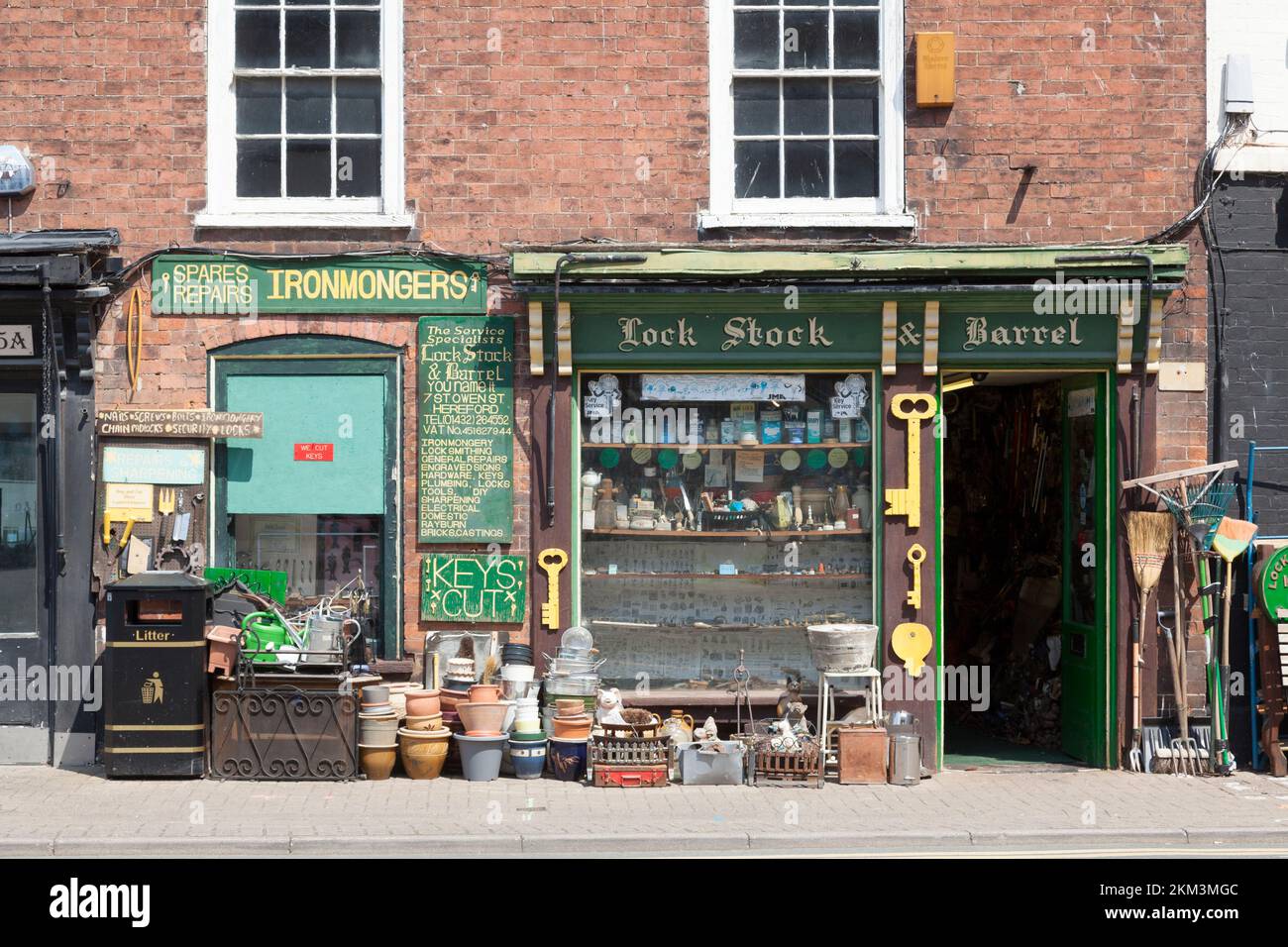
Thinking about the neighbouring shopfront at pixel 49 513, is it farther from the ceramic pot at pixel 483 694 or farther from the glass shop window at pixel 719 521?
the glass shop window at pixel 719 521

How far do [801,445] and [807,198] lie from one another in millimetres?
2047

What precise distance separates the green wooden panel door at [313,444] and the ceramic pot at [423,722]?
174cm

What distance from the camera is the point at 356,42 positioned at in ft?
38.0

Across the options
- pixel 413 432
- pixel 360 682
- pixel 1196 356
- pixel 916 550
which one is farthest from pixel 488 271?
pixel 1196 356

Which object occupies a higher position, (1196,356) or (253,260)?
(253,260)

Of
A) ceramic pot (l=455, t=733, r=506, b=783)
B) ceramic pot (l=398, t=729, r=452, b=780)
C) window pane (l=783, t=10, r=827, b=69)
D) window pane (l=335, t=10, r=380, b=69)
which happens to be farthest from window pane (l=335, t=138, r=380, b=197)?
ceramic pot (l=455, t=733, r=506, b=783)

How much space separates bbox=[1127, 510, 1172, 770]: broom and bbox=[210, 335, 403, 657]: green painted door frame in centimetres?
591

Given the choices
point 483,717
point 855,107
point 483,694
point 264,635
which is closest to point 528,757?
point 483,717

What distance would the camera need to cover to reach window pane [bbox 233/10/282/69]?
11594 mm

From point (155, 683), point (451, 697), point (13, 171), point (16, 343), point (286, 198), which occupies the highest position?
point (13, 171)

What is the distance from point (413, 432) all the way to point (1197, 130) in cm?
684

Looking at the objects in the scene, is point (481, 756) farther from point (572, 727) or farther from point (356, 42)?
point (356, 42)

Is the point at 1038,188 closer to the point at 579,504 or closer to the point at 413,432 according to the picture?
the point at 579,504

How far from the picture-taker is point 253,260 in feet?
37.2
